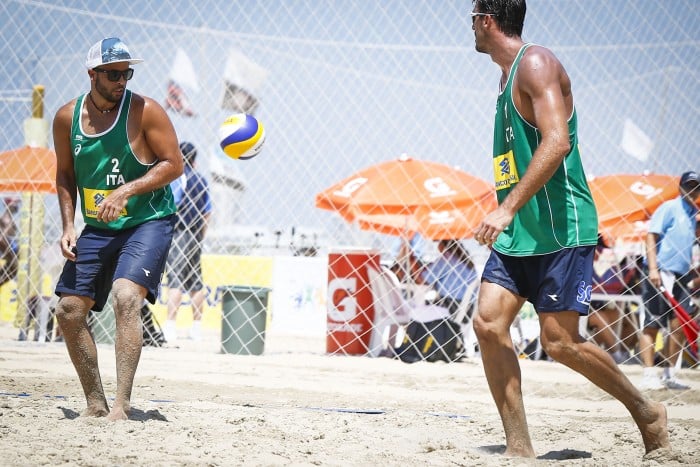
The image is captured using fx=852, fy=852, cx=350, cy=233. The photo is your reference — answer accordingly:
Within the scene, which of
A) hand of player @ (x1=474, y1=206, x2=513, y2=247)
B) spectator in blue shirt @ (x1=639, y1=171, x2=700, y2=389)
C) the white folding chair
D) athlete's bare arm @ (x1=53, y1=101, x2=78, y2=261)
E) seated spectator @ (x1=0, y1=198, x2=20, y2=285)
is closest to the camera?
hand of player @ (x1=474, y1=206, x2=513, y2=247)

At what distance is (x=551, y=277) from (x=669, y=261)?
384cm

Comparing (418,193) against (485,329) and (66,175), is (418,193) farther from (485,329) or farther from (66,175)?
(485,329)

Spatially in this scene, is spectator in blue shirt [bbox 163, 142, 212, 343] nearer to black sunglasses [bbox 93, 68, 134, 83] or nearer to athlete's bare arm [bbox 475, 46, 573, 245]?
black sunglasses [bbox 93, 68, 134, 83]

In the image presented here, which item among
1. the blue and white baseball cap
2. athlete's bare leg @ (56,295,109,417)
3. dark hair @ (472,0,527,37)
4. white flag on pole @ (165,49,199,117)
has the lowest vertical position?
athlete's bare leg @ (56,295,109,417)

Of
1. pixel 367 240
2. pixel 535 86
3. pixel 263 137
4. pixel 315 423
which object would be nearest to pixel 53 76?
pixel 263 137

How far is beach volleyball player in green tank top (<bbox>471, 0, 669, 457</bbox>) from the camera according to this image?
2.76 metres

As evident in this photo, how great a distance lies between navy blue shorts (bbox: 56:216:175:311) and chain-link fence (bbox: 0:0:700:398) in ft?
12.8

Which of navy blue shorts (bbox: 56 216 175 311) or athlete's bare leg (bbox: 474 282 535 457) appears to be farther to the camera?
navy blue shorts (bbox: 56 216 175 311)

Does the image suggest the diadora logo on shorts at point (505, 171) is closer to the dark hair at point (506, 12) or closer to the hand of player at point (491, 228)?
the hand of player at point (491, 228)

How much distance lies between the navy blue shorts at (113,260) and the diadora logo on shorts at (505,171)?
1.36 meters

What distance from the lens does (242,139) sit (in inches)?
233

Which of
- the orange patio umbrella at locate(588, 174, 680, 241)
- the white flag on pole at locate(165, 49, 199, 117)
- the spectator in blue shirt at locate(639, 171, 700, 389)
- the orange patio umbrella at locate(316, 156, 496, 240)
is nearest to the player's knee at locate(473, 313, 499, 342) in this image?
the spectator in blue shirt at locate(639, 171, 700, 389)

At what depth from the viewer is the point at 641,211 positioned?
29.4 ft

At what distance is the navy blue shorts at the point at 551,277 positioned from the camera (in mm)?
2801
